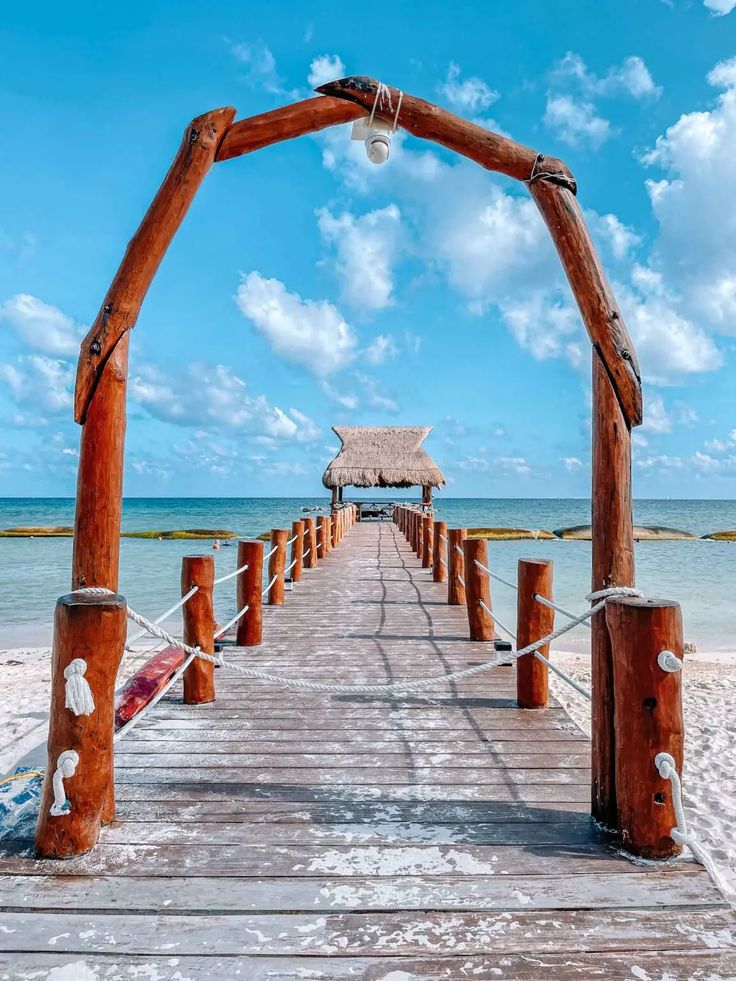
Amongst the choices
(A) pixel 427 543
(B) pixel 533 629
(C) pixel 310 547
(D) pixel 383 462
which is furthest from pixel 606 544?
(D) pixel 383 462

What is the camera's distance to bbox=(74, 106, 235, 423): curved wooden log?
2799 mm

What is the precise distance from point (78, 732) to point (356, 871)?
1.17 m

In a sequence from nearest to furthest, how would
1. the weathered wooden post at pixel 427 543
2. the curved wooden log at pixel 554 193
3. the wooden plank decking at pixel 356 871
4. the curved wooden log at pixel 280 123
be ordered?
the wooden plank decking at pixel 356 871 < the curved wooden log at pixel 554 193 < the curved wooden log at pixel 280 123 < the weathered wooden post at pixel 427 543

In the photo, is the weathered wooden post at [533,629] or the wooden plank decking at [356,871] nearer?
the wooden plank decking at [356,871]

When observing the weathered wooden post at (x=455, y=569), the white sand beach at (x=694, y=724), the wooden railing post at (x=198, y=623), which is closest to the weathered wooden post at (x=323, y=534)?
the white sand beach at (x=694, y=724)

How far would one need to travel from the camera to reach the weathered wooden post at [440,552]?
9539 mm

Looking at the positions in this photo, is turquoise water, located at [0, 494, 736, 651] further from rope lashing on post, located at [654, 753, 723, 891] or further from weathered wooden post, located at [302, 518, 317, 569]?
rope lashing on post, located at [654, 753, 723, 891]

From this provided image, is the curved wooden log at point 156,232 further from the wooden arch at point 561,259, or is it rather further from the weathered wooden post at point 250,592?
the weathered wooden post at point 250,592

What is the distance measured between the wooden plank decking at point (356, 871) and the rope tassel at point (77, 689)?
55cm

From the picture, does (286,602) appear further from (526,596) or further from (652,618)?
(652,618)

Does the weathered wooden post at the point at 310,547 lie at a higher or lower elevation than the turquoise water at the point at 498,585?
higher

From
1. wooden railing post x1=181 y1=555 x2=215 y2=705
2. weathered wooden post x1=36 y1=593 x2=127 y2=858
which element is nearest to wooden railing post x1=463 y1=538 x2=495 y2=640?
wooden railing post x1=181 y1=555 x2=215 y2=705

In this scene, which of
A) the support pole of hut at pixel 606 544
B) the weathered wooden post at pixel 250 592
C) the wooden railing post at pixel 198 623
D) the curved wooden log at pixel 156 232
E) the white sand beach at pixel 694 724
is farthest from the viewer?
the weathered wooden post at pixel 250 592

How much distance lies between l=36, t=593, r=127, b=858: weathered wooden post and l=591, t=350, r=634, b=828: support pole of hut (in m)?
1.97
